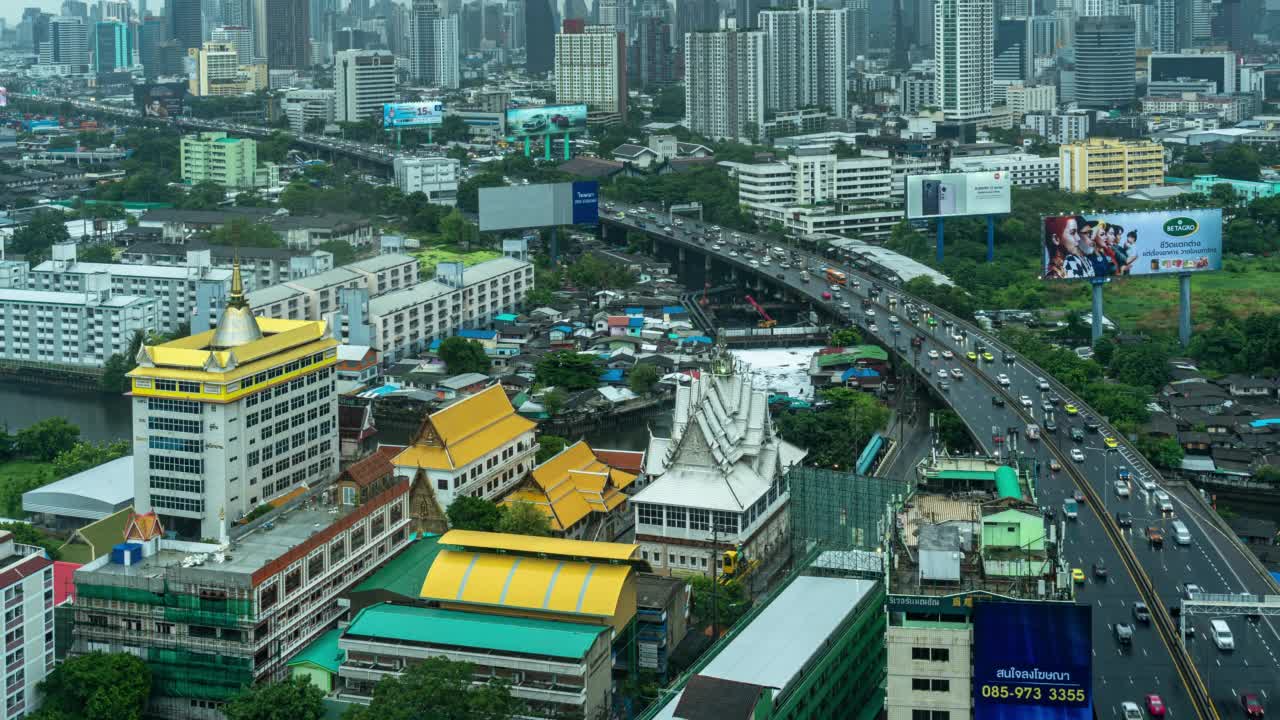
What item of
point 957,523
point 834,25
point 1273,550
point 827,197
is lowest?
point 1273,550

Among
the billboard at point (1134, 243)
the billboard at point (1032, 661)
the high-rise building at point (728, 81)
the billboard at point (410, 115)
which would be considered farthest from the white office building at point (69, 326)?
the high-rise building at point (728, 81)

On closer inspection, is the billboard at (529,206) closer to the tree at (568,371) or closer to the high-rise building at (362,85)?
the tree at (568,371)

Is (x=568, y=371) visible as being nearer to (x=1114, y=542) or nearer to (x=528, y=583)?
(x=1114, y=542)

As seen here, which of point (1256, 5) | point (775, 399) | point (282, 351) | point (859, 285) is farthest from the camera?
point (1256, 5)

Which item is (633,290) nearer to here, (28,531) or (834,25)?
(28,531)

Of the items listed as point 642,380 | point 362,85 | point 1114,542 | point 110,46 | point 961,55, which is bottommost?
point 1114,542

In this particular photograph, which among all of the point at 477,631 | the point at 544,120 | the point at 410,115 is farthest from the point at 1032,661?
the point at 410,115

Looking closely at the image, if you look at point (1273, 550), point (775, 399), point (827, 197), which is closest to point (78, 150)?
point (827, 197)

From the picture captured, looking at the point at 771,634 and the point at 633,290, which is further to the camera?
the point at 633,290
